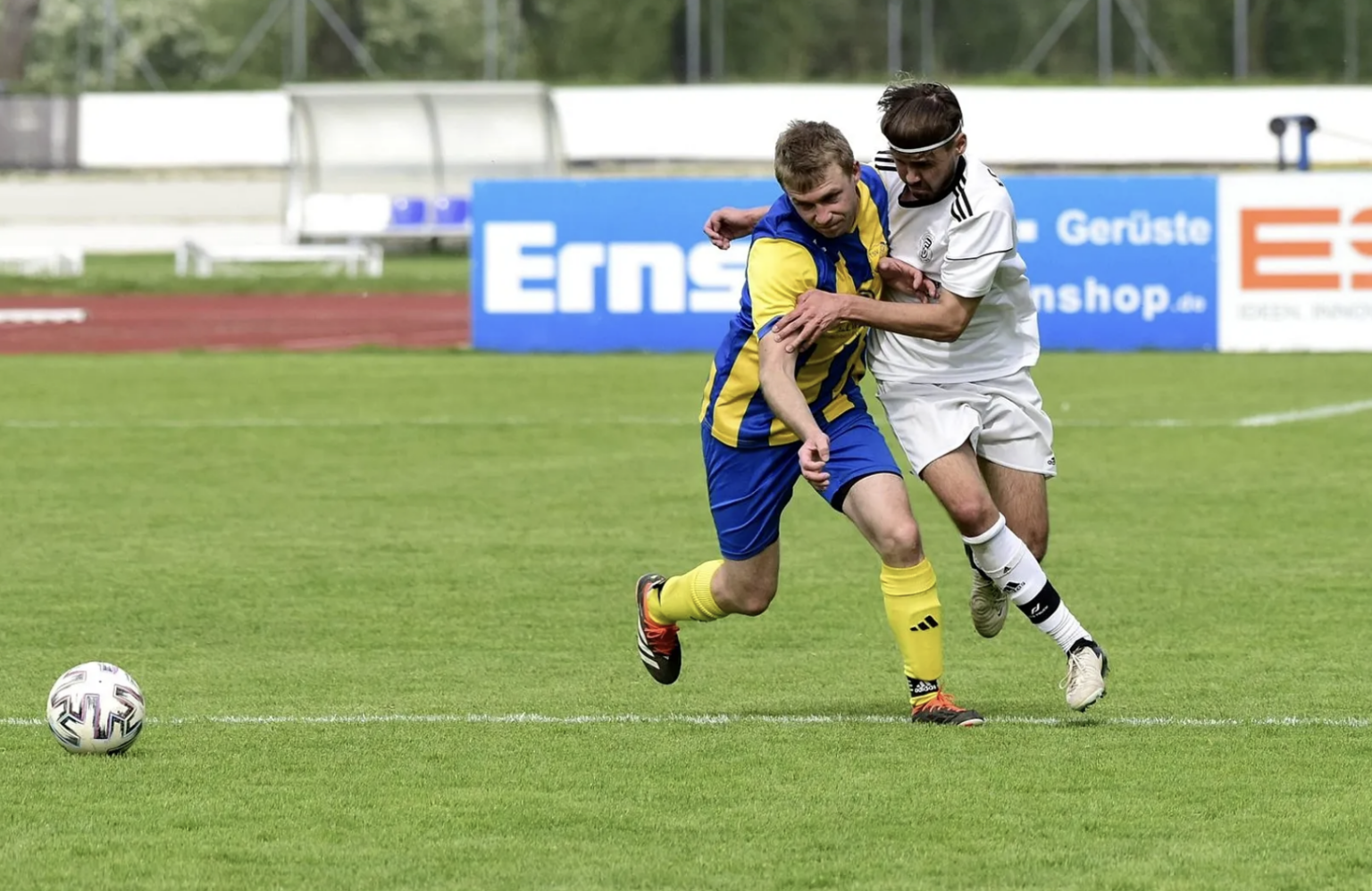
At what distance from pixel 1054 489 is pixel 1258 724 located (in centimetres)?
640

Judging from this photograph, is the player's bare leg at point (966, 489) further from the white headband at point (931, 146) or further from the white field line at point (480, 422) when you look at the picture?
the white field line at point (480, 422)

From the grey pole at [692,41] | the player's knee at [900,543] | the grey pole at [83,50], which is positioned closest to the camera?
the player's knee at [900,543]

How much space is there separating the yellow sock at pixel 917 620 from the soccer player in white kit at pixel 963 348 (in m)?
0.30

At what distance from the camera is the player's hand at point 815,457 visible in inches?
253

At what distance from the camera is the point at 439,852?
529 cm

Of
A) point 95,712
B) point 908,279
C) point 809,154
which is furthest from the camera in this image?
point 908,279

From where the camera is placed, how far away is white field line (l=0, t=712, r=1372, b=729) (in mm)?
6797

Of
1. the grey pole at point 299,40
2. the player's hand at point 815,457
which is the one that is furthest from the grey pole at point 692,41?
the player's hand at point 815,457

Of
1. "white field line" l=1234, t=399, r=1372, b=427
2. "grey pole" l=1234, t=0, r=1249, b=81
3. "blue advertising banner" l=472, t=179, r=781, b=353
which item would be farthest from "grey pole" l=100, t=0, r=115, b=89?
"white field line" l=1234, t=399, r=1372, b=427

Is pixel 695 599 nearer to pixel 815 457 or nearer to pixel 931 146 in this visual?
pixel 815 457

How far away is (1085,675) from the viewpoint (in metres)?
6.74

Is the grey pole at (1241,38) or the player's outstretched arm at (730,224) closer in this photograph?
the player's outstretched arm at (730,224)

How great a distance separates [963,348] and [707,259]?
14.6 metres

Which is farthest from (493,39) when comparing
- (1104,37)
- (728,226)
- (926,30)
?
(728,226)
